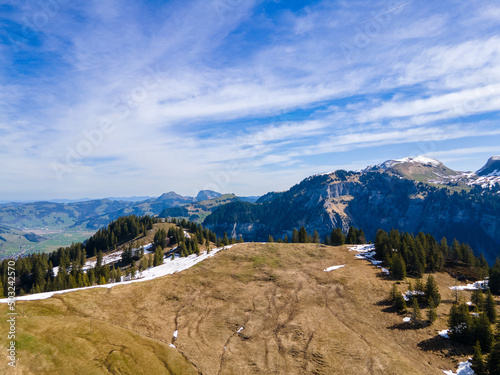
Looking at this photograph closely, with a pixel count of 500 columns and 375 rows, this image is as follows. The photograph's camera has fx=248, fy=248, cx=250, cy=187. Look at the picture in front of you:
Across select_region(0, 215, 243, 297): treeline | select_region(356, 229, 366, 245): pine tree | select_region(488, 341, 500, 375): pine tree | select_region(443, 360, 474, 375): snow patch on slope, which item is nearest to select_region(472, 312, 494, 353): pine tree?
select_region(443, 360, 474, 375): snow patch on slope

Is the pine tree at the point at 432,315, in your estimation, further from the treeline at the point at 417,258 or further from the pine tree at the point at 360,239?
the pine tree at the point at 360,239

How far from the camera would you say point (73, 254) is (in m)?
159

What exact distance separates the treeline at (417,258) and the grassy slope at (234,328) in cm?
690

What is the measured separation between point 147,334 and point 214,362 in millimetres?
15387

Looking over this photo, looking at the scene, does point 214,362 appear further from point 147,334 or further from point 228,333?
point 147,334

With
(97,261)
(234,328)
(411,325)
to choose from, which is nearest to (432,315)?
(411,325)

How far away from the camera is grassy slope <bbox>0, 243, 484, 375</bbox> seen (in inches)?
1524

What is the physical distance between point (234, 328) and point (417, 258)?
70832mm

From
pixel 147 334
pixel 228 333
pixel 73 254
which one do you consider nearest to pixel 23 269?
pixel 73 254

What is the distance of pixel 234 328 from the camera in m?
57.5

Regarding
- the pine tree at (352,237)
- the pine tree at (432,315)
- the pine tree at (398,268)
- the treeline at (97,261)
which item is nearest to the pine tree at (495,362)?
the pine tree at (432,315)

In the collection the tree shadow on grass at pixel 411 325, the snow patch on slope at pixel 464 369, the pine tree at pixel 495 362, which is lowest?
the snow patch on slope at pixel 464 369

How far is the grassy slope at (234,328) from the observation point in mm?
38719

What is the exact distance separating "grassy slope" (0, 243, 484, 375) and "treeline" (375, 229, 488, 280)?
690cm
